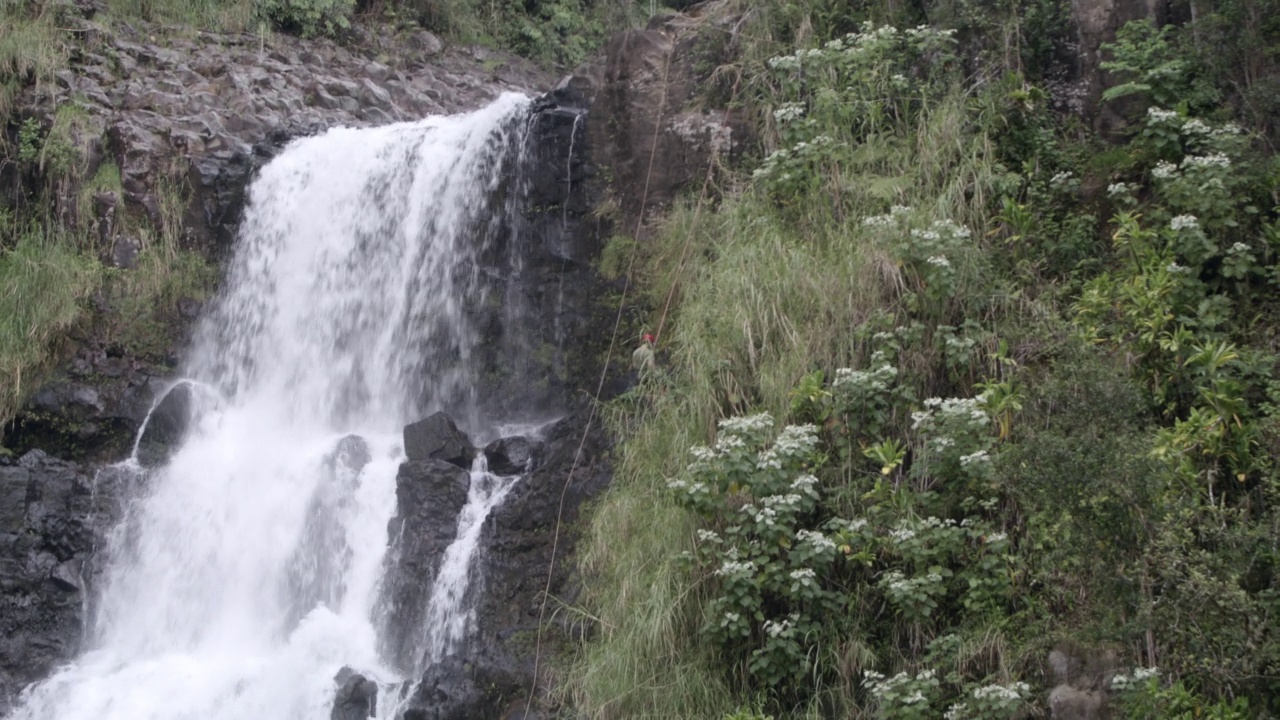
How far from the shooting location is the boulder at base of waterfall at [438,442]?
9.95 m

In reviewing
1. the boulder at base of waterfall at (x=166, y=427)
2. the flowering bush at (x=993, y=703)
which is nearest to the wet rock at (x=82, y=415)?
the boulder at base of waterfall at (x=166, y=427)

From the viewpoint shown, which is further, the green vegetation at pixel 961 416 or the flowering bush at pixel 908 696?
the flowering bush at pixel 908 696

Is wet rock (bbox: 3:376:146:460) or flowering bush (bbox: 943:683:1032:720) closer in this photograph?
flowering bush (bbox: 943:683:1032:720)

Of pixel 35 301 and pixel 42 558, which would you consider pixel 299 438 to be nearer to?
pixel 42 558

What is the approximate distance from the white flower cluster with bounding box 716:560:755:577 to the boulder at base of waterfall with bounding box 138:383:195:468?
690 centimetres

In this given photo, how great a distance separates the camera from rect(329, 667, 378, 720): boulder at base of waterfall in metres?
8.56

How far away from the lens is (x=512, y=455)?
9953mm

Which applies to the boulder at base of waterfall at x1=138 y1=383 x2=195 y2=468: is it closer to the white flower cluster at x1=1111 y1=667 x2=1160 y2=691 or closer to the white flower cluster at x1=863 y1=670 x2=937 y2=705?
the white flower cluster at x1=863 y1=670 x2=937 y2=705

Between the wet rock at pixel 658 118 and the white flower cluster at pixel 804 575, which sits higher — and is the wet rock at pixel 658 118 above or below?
above

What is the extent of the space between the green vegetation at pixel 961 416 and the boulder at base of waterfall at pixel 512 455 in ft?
3.00

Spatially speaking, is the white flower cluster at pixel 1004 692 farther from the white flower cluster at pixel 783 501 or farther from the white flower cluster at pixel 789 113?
the white flower cluster at pixel 789 113

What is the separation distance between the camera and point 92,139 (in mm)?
13211

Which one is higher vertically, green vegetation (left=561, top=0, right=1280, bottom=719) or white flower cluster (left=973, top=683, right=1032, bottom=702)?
green vegetation (left=561, top=0, right=1280, bottom=719)

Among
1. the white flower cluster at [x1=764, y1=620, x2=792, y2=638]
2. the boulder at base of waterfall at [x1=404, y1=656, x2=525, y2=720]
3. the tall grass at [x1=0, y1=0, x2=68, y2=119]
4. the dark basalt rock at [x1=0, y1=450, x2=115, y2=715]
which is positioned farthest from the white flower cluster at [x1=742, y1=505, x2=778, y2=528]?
the tall grass at [x1=0, y1=0, x2=68, y2=119]
